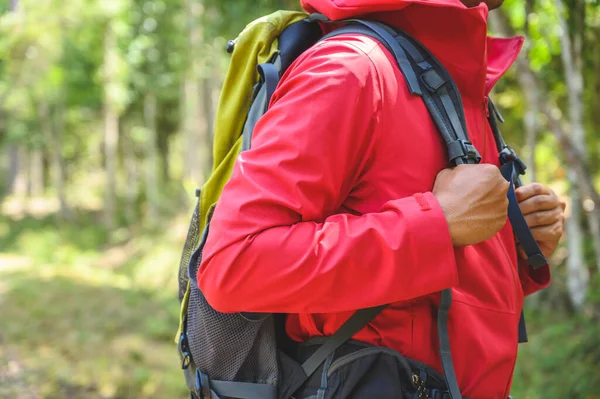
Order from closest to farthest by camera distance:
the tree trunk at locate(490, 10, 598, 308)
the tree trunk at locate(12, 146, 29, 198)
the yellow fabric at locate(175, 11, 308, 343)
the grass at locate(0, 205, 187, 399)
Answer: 1. the yellow fabric at locate(175, 11, 308, 343)
2. the tree trunk at locate(490, 10, 598, 308)
3. the grass at locate(0, 205, 187, 399)
4. the tree trunk at locate(12, 146, 29, 198)

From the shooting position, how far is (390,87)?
1.36 metres

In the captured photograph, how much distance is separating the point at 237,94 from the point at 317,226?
20.6 inches

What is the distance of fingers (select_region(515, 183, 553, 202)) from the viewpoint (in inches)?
69.0

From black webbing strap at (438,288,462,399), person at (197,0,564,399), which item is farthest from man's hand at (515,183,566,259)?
black webbing strap at (438,288,462,399)

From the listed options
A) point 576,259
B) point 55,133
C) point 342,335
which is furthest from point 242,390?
point 55,133

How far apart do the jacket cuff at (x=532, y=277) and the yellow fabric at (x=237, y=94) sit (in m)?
0.98

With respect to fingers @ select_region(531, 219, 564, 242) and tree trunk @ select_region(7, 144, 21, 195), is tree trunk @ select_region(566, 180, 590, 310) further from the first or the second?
tree trunk @ select_region(7, 144, 21, 195)

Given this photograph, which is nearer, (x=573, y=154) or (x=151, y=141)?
(x=573, y=154)

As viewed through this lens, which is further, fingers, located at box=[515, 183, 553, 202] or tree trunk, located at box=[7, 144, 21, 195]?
tree trunk, located at box=[7, 144, 21, 195]

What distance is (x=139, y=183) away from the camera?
32.9 metres

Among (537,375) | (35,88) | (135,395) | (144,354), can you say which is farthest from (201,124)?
(537,375)

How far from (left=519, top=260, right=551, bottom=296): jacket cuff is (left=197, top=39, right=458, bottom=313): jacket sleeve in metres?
0.70

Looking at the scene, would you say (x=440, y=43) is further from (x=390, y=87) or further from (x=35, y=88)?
(x=35, y=88)

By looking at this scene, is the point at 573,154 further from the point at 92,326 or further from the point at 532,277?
the point at 92,326
